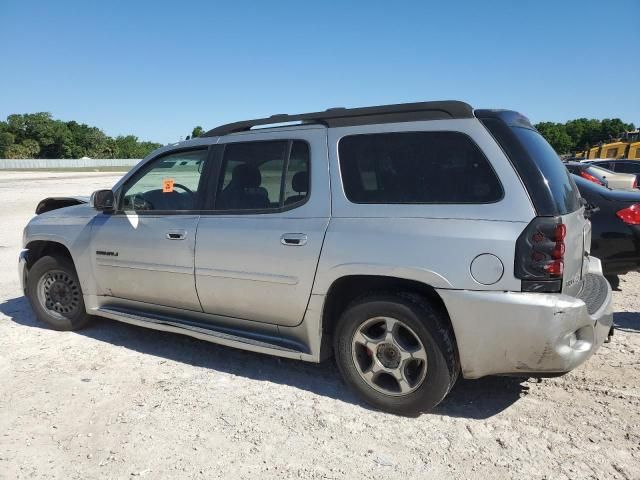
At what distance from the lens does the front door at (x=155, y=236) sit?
4164 millimetres

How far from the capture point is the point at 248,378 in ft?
13.1

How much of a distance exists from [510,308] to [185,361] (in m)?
2.69

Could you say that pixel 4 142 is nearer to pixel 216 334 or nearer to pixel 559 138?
pixel 559 138

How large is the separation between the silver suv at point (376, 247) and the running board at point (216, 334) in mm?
14

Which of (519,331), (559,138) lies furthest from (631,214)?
(559,138)

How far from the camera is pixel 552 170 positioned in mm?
3287

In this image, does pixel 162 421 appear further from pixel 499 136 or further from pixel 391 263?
pixel 499 136

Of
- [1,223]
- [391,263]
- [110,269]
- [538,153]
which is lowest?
[1,223]

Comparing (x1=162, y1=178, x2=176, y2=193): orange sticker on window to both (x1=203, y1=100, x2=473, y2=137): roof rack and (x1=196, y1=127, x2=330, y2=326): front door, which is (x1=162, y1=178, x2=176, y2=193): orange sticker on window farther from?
(x1=203, y1=100, x2=473, y2=137): roof rack

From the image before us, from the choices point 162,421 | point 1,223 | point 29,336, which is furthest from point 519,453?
point 1,223

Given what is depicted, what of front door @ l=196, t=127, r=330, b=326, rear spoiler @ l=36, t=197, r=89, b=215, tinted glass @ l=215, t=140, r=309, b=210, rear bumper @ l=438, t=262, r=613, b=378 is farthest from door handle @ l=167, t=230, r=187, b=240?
rear bumper @ l=438, t=262, r=613, b=378

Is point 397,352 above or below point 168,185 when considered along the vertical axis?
below

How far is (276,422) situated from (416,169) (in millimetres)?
1821

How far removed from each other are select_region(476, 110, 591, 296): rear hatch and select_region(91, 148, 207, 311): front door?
7.70 ft
